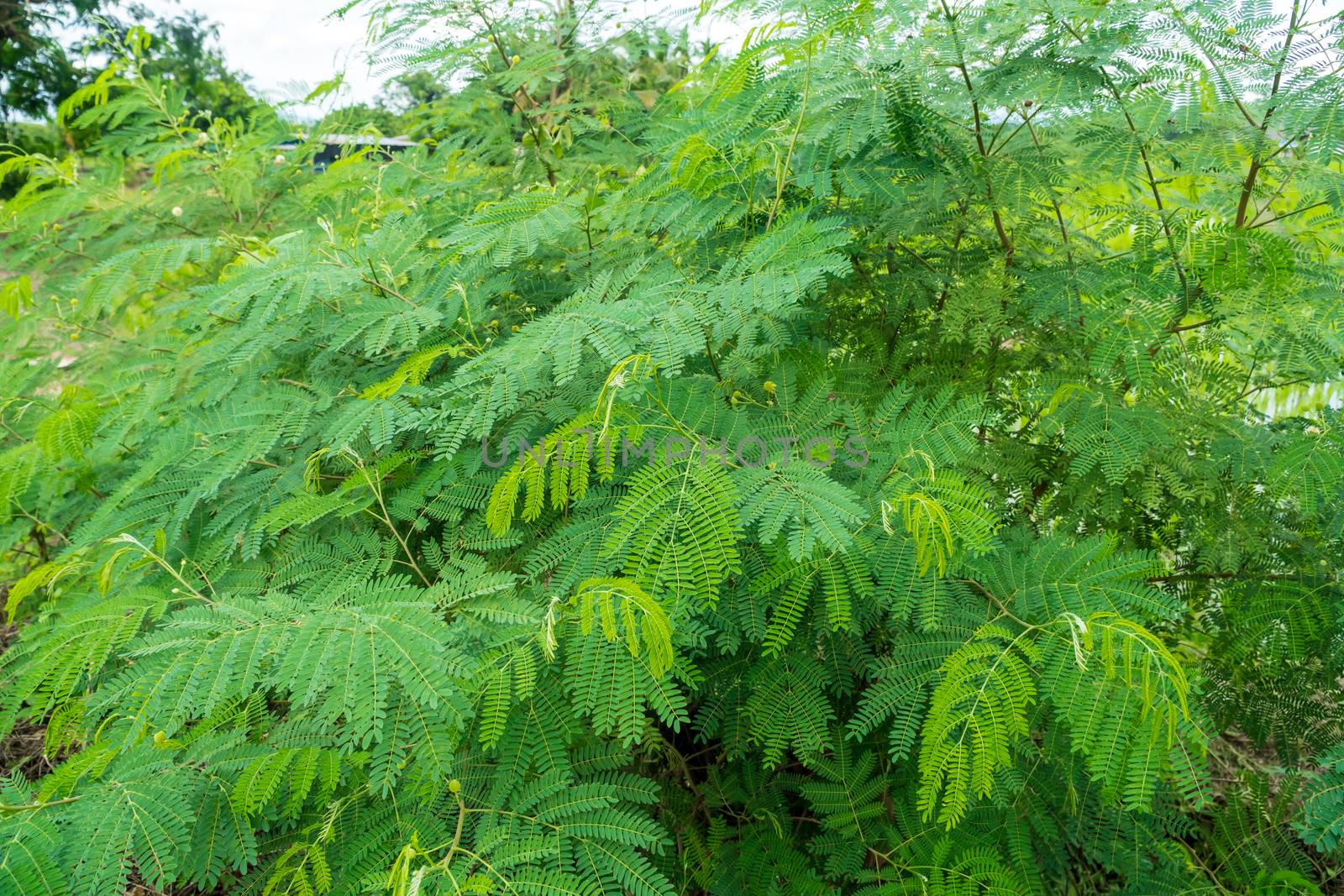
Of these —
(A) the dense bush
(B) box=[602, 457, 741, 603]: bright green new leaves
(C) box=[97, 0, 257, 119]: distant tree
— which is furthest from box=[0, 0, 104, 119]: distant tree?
(B) box=[602, 457, 741, 603]: bright green new leaves

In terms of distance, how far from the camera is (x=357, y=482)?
2.07m

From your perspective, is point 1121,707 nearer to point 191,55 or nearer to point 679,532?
point 679,532

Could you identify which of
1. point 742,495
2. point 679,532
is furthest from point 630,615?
point 742,495

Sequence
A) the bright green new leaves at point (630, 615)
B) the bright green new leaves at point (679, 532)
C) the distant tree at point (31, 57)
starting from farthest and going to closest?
the distant tree at point (31, 57), the bright green new leaves at point (679, 532), the bright green new leaves at point (630, 615)

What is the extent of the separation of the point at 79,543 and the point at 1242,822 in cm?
341

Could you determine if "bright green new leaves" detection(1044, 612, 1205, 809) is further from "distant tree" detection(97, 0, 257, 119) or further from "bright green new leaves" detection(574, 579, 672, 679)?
"distant tree" detection(97, 0, 257, 119)

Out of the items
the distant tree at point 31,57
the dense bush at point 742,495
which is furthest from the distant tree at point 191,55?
the dense bush at point 742,495

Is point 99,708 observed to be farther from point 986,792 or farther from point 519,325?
point 986,792

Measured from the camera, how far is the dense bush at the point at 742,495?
1.66 m

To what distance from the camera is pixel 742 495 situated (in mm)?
1706

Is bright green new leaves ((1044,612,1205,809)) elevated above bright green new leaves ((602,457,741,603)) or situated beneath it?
situated beneath

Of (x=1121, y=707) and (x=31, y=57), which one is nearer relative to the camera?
(x=1121, y=707)

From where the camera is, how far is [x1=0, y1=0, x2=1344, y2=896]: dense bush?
1661 millimetres

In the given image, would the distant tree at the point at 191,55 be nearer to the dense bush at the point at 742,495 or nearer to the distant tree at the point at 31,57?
the distant tree at the point at 31,57
